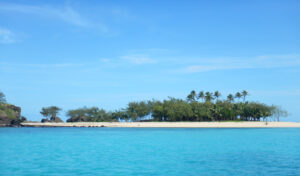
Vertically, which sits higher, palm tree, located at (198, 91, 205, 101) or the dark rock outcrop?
palm tree, located at (198, 91, 205, 101)

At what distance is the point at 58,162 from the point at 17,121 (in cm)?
10723

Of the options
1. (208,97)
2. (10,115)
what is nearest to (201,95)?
(208,97)

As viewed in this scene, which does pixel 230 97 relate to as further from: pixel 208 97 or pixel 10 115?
pixel 10 115

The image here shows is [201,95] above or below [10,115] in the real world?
above

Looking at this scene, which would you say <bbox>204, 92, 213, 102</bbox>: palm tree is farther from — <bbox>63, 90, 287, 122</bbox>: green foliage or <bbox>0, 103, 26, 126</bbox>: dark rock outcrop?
<bbox>0, 103, 26, 126</bbox>: dark rock outcrop

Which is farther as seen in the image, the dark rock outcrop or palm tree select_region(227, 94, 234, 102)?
palm tree select_region(227, 94, 234, 102)

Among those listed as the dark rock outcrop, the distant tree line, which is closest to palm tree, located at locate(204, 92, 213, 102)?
the distant tree line

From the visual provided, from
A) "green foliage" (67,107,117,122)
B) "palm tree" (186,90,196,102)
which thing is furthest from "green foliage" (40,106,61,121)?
"palm tree" (186,90,196,102)

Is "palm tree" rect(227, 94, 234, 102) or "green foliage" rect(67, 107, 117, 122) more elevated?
"palm tree" rect(227, 94, 234, 102)

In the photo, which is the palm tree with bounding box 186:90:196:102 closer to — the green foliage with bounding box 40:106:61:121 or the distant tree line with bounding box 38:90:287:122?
the distant tree line with bounding box 38:90:287:122

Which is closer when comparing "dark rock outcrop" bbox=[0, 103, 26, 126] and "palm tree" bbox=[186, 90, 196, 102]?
"dark rock outcrop" bbox=[0, 103, 26, 126]

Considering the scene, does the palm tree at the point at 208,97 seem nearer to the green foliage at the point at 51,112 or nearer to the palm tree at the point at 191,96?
the palm tree at the point at 191,96

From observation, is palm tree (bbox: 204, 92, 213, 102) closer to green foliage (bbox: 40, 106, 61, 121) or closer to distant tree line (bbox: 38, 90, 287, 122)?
distant tree line (bbox: 38, 90, 287, 122)

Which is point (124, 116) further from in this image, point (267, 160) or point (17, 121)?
point (267, 160)
